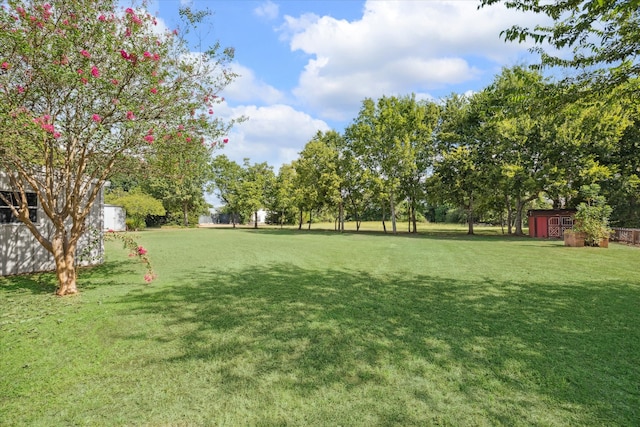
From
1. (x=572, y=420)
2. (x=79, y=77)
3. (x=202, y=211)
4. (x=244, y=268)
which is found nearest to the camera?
(x=572, y=420)

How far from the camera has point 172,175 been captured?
29.2ft

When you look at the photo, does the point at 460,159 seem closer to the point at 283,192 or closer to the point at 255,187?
the point at 283,192

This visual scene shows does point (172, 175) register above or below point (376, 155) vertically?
below

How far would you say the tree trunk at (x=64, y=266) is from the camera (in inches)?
276

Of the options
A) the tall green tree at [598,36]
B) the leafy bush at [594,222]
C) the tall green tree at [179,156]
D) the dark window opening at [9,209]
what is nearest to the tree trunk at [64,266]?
the tall green tree at [179,156]

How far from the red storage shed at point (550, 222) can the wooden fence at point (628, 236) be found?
2775mm

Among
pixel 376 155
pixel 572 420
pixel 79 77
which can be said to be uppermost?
pixel 376 155

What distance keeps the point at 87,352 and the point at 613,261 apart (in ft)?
47.8

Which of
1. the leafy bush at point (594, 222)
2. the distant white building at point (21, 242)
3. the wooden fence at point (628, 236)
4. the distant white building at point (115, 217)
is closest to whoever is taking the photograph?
the distant white building at point (21, 242)

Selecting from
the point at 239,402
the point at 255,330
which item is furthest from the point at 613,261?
the point at 239,402

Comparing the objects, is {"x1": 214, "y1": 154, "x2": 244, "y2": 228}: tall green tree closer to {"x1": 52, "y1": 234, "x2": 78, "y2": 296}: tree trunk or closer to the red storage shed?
the red storage shed

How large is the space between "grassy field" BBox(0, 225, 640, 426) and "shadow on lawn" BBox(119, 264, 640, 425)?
0.8 inches

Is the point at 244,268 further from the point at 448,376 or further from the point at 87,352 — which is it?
the point at 448,376

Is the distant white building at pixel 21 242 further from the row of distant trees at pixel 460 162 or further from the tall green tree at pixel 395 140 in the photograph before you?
the tall green tree at pixel 395 140
